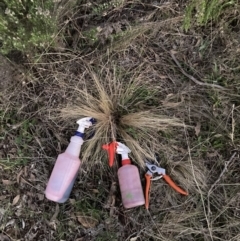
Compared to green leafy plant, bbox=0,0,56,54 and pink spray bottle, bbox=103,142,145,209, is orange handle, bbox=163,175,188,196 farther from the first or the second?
green leafy plant, bbox=0,0,56,54

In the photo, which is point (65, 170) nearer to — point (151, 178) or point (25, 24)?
point (151, 178)

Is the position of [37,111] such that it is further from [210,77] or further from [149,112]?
[210,77]

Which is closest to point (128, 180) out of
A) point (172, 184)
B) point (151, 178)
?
point (151, 178)

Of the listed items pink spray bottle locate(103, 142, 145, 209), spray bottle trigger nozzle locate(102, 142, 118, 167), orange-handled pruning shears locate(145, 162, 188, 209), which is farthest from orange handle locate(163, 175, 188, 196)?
spray bottle trigger nozzle locate(102, 142, 118, 167)

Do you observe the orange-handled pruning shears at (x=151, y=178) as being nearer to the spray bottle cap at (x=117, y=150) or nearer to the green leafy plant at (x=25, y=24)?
the spray bottle cap at (x=117, y=150)

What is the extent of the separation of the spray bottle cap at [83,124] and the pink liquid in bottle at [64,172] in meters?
0.03

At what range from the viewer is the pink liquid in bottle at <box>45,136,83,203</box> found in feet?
8.24

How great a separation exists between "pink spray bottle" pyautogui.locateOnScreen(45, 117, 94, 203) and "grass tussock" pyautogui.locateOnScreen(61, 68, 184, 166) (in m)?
0.07

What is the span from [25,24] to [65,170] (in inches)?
33.1

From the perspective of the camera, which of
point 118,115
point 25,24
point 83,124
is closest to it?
point 25,24

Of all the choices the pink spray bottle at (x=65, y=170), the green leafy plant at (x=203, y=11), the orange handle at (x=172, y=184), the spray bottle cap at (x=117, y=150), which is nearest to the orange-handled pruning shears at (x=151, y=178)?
the orange handle at (x=172, y=184)

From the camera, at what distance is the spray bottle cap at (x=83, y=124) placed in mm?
2531

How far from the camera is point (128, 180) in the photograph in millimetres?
2521

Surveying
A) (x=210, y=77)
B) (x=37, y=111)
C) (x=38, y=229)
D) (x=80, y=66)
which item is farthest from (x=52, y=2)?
(x=38, y=229)
